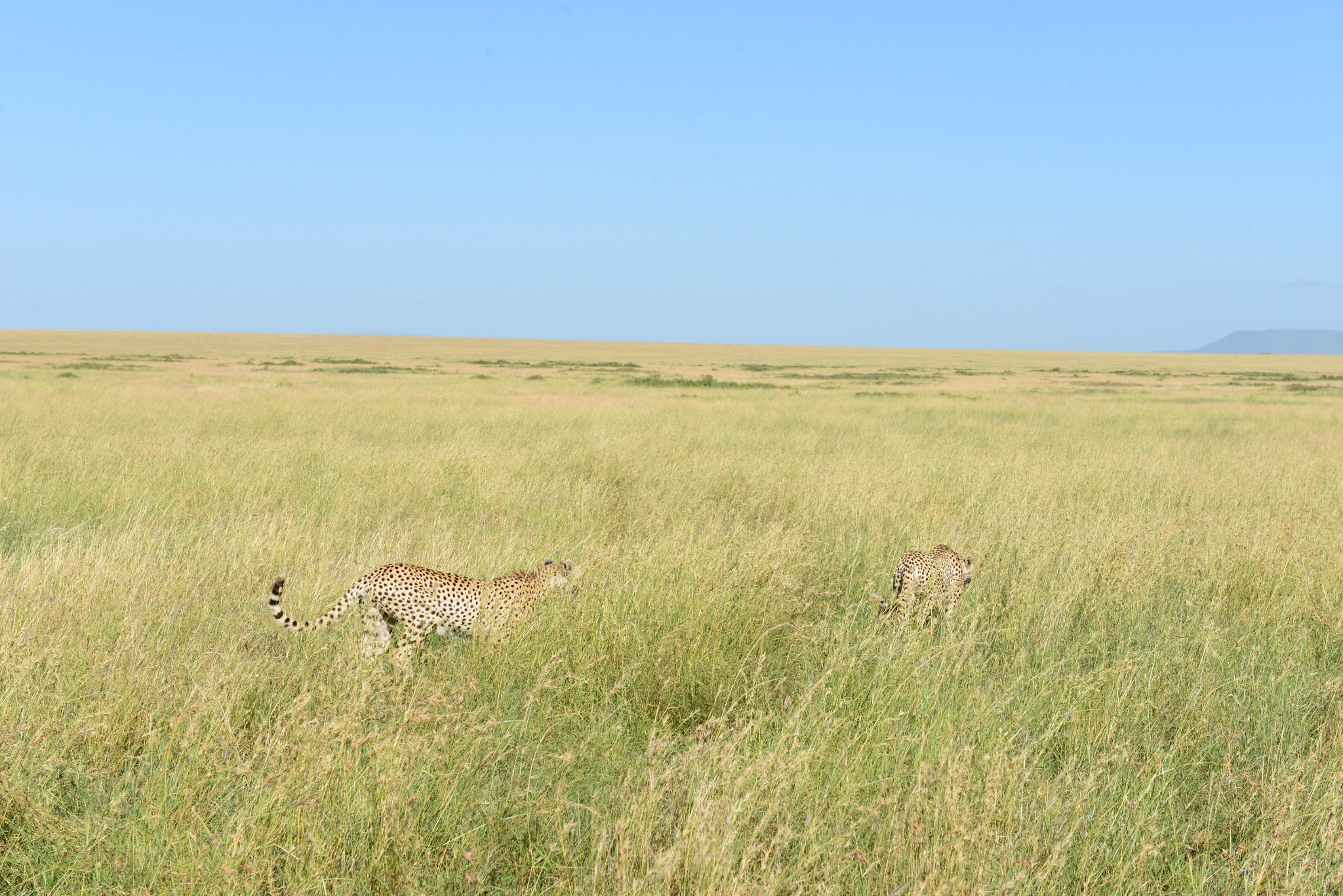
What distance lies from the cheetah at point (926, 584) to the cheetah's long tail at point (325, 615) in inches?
99.8

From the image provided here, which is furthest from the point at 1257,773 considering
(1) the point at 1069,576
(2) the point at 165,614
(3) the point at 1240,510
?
(3) the point at 1240,510

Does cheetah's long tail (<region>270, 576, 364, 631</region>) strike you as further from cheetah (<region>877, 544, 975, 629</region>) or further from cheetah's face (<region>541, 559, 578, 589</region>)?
cheetah (<region>877, 544, 975, 629</region>)

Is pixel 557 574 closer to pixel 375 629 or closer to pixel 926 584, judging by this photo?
pixel 375 629

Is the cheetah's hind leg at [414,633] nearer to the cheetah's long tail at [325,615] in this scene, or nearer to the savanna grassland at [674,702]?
the savanna grassland at [674,702]

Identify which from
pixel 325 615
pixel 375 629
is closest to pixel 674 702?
pixel 375 629

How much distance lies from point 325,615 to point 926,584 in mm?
2983

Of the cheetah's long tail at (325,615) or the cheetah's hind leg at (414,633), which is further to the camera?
the cheetah's hind leg at (414,633)

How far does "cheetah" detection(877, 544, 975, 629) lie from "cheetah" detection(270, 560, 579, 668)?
6.37ft

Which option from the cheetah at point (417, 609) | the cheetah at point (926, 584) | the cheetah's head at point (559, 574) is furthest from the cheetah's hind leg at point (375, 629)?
the cheetah at point (926, 584)

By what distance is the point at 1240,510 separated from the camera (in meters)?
9.44

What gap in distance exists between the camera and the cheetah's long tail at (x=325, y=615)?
4.08 m

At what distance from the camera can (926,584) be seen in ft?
16.8

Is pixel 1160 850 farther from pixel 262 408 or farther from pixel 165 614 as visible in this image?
pixel 262 408

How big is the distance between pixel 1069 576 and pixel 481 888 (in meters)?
4.29
